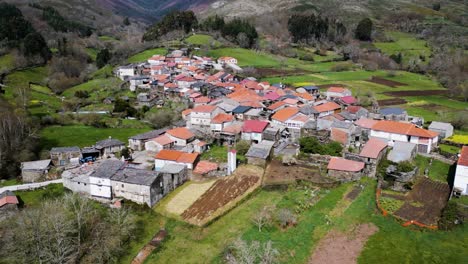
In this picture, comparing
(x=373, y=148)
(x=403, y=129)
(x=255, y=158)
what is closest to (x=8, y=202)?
(x=255, y=158)

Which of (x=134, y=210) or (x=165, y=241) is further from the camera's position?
(x=134, y=210)

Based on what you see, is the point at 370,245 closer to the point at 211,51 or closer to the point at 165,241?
the point at 165,241

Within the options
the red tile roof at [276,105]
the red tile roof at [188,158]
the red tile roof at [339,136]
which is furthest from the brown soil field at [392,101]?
the red tile roof at [188,158]

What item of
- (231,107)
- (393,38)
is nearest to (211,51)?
(231,107)

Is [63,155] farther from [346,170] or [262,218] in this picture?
[346,170]

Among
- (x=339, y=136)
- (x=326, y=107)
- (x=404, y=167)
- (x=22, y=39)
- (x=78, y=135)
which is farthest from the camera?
(x=22, y=39)
